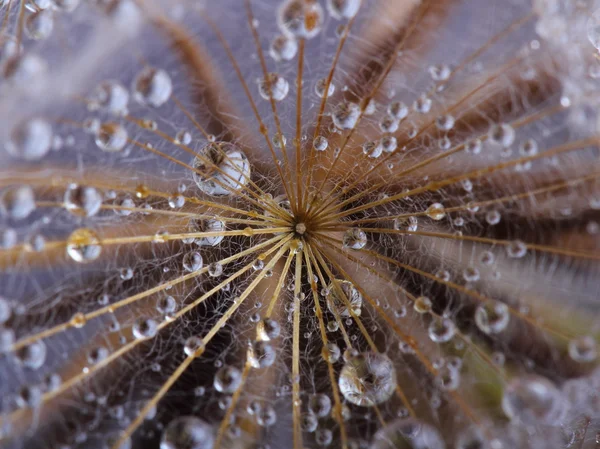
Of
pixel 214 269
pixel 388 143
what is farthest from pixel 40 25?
pixel 388 143

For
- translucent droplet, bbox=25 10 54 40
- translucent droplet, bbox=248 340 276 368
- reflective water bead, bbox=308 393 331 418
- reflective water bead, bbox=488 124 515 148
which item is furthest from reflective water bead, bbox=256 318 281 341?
translucent droplet, bbox=25 10 54 40

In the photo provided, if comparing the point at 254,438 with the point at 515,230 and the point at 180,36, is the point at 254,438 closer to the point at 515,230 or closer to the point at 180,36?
the point at 515,230

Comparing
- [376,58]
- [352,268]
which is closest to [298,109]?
[376,58]

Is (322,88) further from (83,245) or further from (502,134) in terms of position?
(83,245)

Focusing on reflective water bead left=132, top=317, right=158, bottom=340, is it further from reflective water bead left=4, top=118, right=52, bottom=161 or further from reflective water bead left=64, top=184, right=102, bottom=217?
reflective water bead left=4, top=118, right=52, bottom=161

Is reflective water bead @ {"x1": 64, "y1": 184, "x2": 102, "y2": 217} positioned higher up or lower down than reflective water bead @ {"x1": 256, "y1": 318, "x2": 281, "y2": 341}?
higher up

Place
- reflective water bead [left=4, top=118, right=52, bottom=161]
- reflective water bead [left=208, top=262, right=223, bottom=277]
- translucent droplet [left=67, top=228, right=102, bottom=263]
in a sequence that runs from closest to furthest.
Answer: reflective water bead [left=4, top=118, right=52, bottom=161] → translucent droplet [left=67, top=228, right=102, bottom=263] → reflective water bead [left=208, top=262, right=223, bottom=277]
